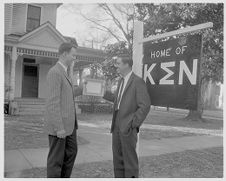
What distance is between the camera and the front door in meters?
15.8

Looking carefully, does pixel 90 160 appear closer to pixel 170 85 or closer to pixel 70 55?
pixel 70 55

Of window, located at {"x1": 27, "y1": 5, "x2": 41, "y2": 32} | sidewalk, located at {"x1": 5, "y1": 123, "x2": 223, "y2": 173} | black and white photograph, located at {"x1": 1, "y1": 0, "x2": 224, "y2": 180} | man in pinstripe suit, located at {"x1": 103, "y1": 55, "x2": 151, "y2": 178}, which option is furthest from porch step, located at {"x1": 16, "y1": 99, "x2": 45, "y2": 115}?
man in pinstripe suit, located at {"x1": 103, "y1": 55, "x2": 151, "y2": 178}

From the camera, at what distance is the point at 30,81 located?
16.0 m

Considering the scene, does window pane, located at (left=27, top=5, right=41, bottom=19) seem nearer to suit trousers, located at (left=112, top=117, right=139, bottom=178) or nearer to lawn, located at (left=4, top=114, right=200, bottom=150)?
lawn, located at (left=4, top=114, right=200, bottom=150)

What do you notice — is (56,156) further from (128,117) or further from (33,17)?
(33,17)

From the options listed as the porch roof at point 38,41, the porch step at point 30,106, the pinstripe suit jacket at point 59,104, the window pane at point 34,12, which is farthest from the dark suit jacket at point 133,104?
the window pane at point 34,12

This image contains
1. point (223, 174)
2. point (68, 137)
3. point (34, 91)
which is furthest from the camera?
point (34, 91)

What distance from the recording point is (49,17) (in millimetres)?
16484

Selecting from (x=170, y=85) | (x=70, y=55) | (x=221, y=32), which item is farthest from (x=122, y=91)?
(x=221, y=32)

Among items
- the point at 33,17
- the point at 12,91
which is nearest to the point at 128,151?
the point at 12,91

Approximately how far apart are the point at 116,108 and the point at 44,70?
13.5 metres

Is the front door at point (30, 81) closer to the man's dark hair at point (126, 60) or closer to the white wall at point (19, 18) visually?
the white wall at point (19, 18)

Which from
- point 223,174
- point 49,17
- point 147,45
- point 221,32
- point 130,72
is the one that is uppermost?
point 49,17

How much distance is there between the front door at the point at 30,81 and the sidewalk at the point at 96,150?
7.16 meters
